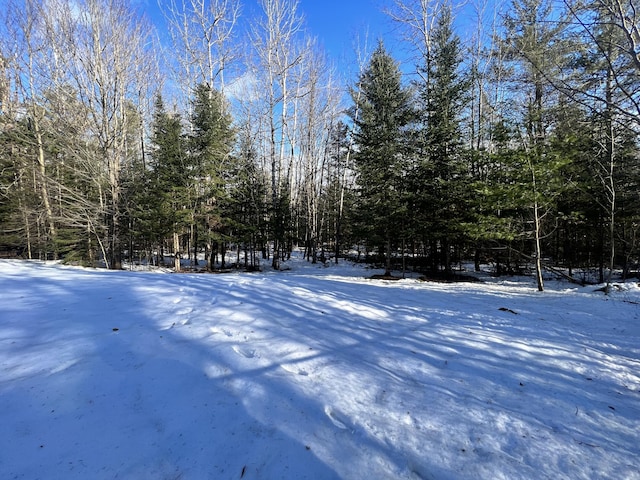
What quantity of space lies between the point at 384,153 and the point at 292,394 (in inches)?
466

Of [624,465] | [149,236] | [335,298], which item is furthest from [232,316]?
[149,236]

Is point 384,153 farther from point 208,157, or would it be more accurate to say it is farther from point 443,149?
point 208,157

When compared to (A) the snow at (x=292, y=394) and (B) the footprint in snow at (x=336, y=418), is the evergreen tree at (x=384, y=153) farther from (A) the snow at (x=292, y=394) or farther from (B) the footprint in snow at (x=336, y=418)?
(B) the footprint in snow at (x=336, y=418)

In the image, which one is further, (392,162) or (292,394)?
(392,162)

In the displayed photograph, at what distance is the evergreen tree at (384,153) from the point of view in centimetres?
1258

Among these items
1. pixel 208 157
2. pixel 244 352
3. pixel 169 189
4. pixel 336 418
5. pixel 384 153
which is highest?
pixel 208 157

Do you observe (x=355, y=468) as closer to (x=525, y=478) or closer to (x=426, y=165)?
(x=525, y=478)

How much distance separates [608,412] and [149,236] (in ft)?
62.0

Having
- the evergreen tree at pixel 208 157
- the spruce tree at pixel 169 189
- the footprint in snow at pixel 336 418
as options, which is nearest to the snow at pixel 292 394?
the footprint in snow at pixel 336 418

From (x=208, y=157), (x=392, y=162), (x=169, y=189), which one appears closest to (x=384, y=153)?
(x=392, y=162)

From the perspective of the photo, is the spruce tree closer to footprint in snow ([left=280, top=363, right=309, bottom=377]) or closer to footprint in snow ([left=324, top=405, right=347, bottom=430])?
footprint in snow ([left=280, top=363, right=309, bottom=377])

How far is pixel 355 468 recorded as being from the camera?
1688 millimetres

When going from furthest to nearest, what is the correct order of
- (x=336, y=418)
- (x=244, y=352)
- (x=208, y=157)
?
(x=208, y=157)
(x=244, y=352)
(x=336, y=418)

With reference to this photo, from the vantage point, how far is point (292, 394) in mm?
2344
